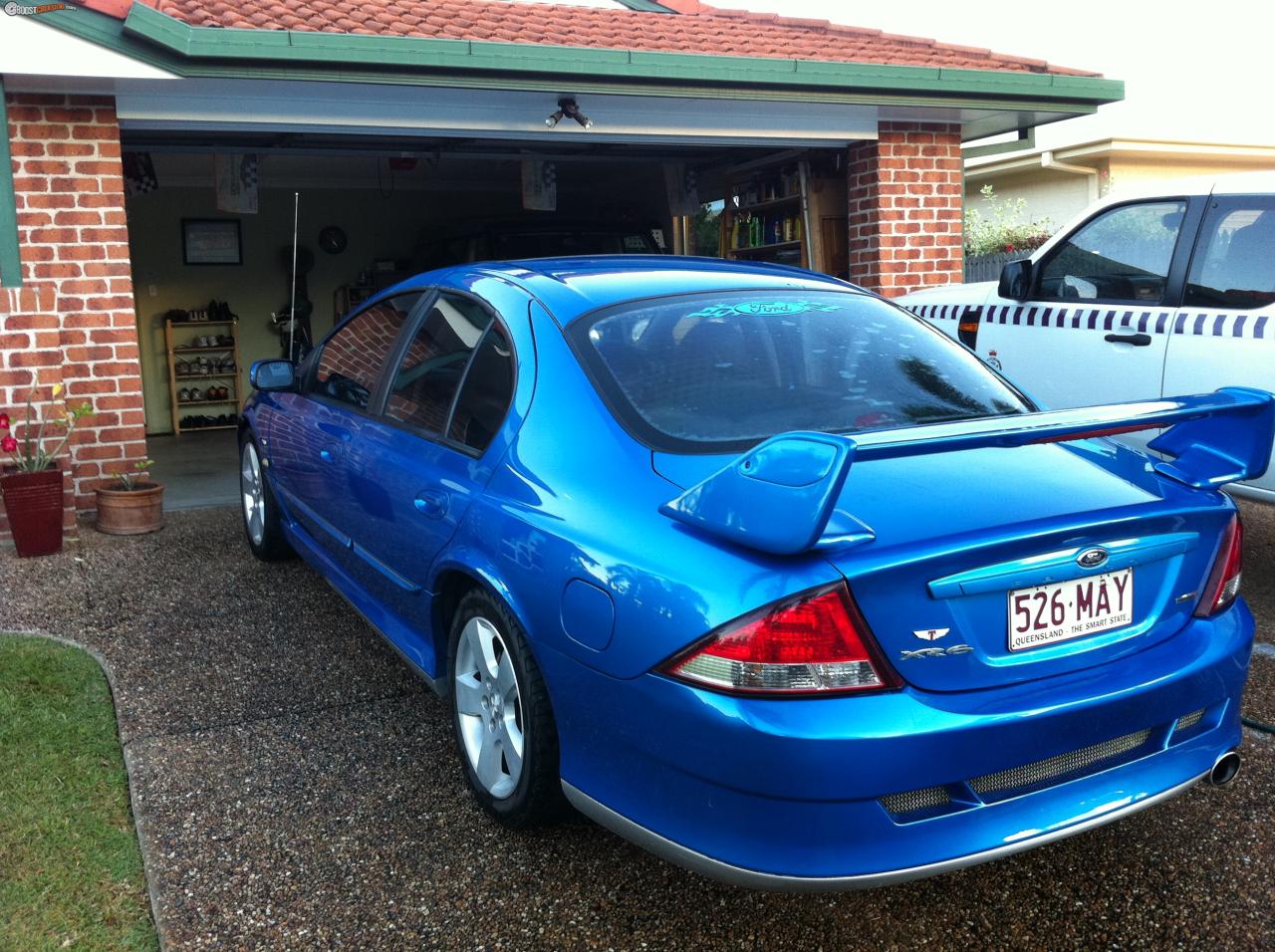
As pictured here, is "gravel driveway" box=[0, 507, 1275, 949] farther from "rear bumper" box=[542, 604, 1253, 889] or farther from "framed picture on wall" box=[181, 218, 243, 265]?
"framed picture on wall" box=[181, 218, 243, 265]

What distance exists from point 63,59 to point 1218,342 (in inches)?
217

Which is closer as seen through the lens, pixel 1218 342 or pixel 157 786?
pixel 157 786

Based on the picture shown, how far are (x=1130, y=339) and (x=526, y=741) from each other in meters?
3.69

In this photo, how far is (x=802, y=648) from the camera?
209 cm

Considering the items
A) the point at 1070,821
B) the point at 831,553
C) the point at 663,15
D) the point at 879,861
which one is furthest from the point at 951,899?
the point at 663,15

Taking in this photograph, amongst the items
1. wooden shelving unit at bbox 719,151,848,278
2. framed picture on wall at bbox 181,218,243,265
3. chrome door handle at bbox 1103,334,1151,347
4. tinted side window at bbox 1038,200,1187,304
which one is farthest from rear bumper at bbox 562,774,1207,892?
framed picture on wall at bbox 181,218,243,265

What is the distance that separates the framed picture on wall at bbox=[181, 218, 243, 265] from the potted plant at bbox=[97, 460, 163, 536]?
620cm

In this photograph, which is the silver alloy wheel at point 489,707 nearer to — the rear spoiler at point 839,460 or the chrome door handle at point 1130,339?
the rear spoiler at point 839,460

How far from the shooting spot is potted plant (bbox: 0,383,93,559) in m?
5.84

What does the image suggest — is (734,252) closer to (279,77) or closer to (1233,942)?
(279,77)

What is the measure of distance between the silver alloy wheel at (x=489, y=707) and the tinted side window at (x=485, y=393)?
0.50 metres

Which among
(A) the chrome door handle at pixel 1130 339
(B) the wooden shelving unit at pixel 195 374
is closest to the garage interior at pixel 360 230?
(B) the wooden shelving unit at pixel 195 374

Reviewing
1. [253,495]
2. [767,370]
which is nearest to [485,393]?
[767,370]

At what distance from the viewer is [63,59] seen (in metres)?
5.71
